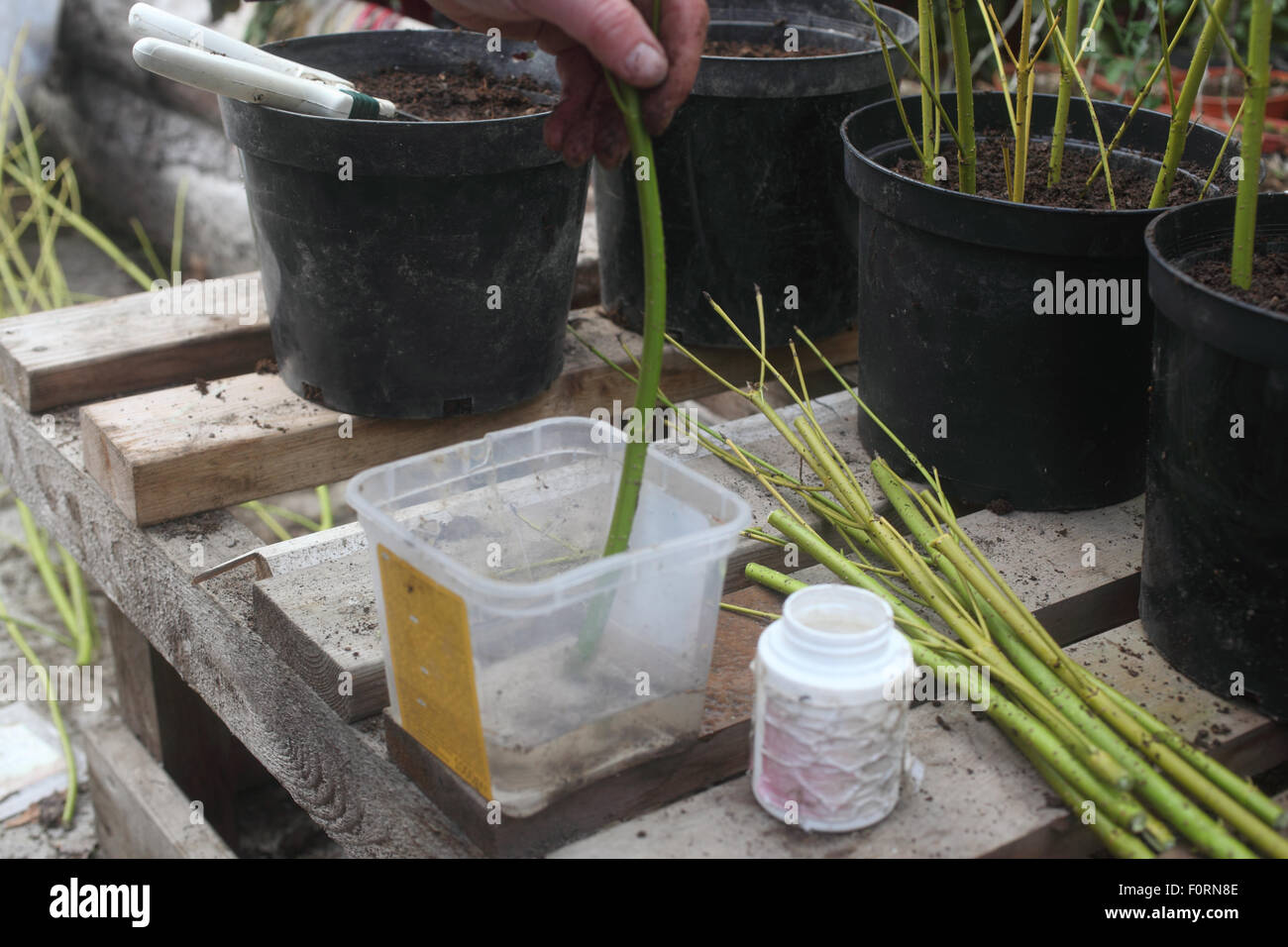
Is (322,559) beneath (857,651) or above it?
beneath

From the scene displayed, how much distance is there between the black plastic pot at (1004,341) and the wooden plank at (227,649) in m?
0.70

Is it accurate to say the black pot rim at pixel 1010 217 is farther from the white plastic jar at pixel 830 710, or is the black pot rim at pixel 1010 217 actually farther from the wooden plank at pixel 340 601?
the white plastic jar at pixel 830 710

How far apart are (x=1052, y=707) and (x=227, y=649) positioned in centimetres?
81

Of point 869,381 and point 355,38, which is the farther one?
point 355,38

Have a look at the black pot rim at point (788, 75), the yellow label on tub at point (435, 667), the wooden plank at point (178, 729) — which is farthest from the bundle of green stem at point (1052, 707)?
the wooden plank at point (178, 729)

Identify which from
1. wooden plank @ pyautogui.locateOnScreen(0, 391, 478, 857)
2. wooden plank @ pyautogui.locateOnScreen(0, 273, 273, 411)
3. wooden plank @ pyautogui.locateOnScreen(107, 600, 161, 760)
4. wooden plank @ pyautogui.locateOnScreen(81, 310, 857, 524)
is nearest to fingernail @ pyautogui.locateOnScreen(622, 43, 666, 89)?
wooden plank @ pyautogui.locateOnScreen(0, 391, 478, 857)

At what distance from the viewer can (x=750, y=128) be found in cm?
165

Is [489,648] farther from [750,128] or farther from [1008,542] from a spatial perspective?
[750,128]

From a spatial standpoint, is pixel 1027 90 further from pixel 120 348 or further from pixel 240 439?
pixel 120 348

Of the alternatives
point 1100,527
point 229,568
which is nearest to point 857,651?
point 1100,527

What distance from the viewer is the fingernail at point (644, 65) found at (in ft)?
2.83

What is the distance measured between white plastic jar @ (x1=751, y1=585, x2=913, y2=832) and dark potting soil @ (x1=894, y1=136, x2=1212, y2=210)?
621 millimetres

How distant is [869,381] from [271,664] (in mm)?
735
